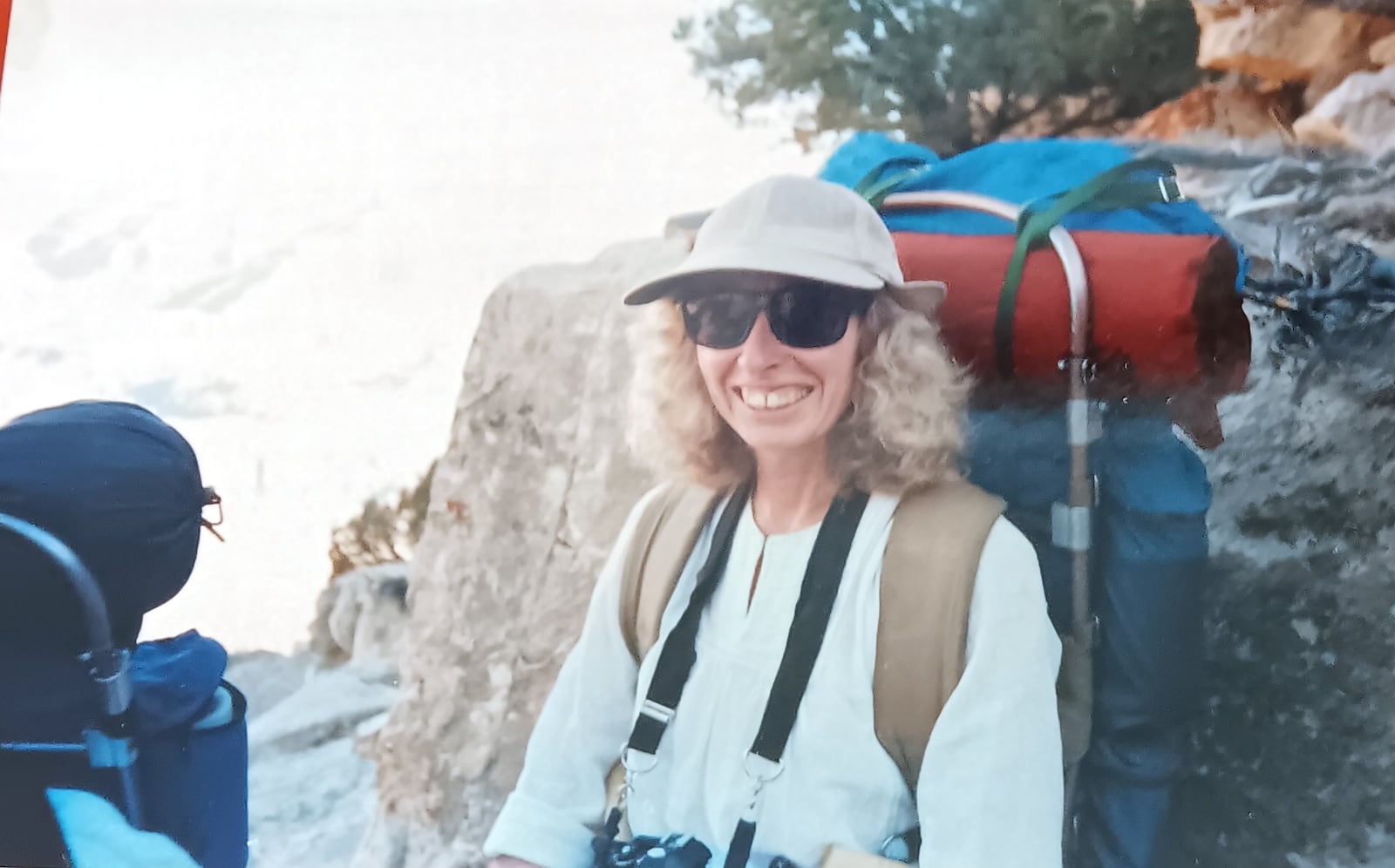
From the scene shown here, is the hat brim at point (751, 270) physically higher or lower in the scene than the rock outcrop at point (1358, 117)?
lower

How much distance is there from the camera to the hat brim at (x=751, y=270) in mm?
966

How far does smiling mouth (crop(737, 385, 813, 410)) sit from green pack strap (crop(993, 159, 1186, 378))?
197 mm

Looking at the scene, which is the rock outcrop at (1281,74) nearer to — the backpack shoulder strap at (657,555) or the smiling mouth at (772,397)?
the smiling mouth at (772,397)

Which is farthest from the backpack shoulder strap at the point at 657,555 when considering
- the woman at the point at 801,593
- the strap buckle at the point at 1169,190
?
the strap buckle at the point at 1169,190

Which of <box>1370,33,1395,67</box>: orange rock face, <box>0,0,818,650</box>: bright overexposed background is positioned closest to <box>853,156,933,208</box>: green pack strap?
<box>0,0,818,650</box>: bright overexposed background

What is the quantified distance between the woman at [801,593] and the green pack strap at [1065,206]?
6 cm

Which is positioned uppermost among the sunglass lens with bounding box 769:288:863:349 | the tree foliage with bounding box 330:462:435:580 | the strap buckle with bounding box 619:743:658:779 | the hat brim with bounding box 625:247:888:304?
the hat brim with bounding box 625:247:888:304

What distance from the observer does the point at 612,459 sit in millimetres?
1111

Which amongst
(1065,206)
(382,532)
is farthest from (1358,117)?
(382,532)

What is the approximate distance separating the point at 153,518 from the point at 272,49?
2.01 feet

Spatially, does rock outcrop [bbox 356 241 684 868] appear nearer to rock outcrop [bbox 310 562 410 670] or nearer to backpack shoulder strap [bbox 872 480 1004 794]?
rock outcrop [bbox 310 562 410 670]

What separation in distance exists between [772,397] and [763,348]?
0.17 feet

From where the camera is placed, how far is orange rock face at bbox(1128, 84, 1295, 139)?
1.03 meters

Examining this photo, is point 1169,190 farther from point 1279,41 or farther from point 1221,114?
point 1279,41
